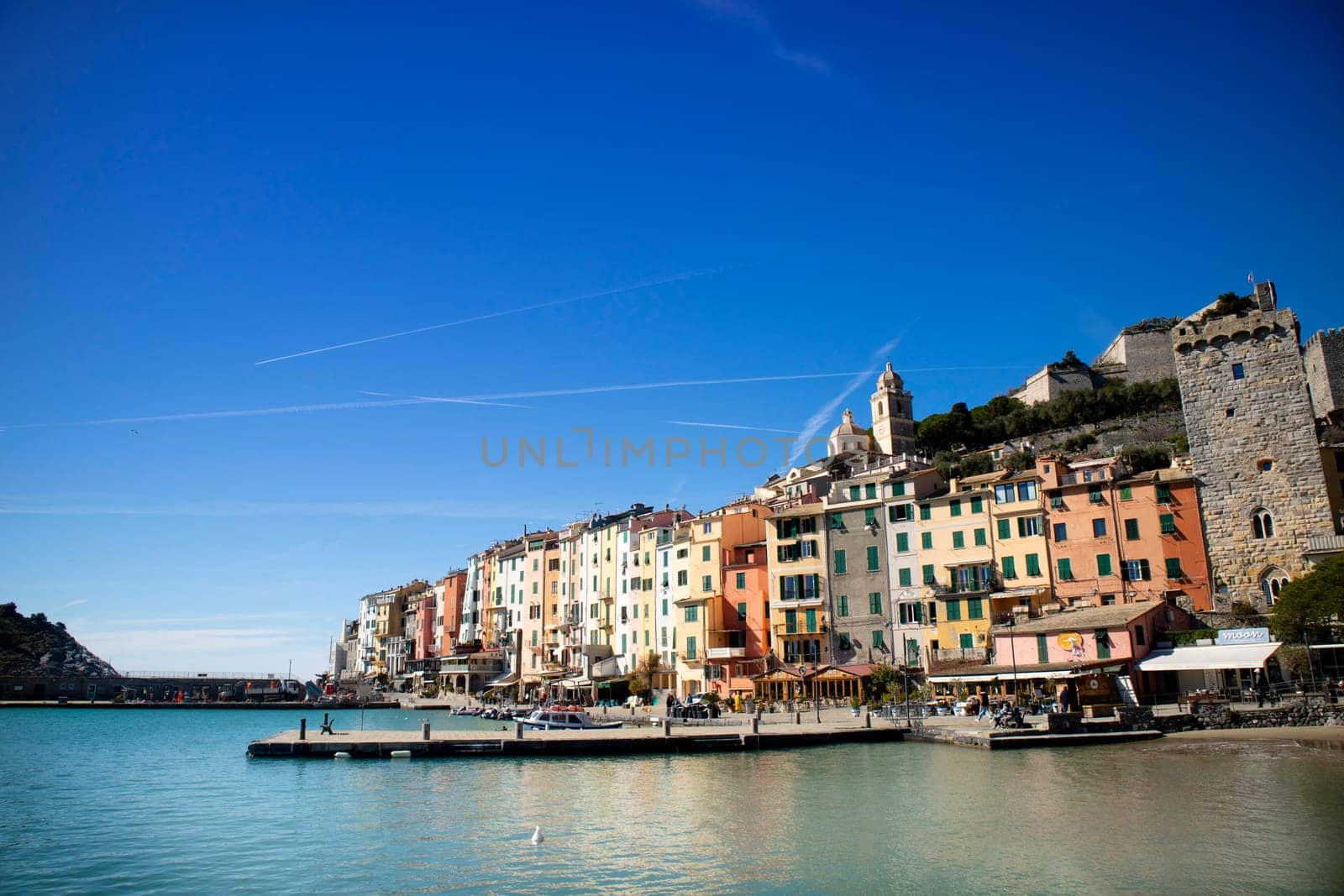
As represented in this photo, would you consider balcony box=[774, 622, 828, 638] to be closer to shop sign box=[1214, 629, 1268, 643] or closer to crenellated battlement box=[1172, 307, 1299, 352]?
shop sign box=[1214, 629, 1268, 643]

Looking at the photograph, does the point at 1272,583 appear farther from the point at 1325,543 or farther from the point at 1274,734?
the point at 1274,734

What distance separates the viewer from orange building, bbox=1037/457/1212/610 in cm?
4288

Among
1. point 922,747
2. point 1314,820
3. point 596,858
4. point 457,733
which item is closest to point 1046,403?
point 922,747

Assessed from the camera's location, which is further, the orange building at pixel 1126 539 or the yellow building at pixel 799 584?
the yellow building at pixel 799 584

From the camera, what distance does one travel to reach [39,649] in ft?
498

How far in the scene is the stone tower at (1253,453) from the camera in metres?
41.0

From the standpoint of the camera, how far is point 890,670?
48.5 metres

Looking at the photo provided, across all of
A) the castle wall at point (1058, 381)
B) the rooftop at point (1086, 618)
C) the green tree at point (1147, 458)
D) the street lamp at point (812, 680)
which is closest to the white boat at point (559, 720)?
the street lamp at point (812, 680)

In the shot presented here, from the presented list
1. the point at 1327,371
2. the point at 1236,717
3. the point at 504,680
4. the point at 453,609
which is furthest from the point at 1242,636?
the point at 453,609

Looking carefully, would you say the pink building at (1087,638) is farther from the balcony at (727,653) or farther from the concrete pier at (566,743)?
the balcony at (727,653)

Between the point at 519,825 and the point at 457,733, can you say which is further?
the point at 457,733

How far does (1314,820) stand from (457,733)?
30876mm

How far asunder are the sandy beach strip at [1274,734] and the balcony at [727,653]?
87.8 feet

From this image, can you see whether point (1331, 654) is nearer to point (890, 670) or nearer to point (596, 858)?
point (890, 670)
